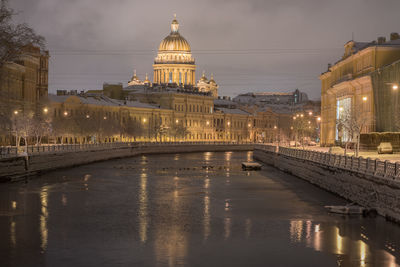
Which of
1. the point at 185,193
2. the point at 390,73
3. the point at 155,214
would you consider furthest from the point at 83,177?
the point at 390,73

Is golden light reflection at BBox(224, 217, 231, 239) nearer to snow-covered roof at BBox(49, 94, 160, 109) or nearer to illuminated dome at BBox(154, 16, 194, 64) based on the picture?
snow-covered roof at BBox(49, 94, 160, 109)

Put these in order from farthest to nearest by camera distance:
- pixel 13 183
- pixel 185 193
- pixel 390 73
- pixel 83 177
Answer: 1. pixel 390 73
2. pixel 83 177
3. pixel 13 183
4. pixel 185 193

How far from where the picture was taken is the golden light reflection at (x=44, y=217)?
81.8 feet

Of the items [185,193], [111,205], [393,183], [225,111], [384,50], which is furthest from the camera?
[225,111]

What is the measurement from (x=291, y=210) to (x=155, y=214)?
20.5 feet

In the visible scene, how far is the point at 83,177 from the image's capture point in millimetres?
50750

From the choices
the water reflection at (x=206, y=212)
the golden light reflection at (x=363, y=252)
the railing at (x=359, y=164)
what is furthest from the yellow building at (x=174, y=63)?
the golden light reflection at (x=363, y=252)

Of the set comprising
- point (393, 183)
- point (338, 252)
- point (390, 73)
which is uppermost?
point (390, 73)

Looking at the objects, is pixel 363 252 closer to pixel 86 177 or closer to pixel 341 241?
pixel 341 241

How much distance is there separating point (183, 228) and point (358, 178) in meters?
8.50

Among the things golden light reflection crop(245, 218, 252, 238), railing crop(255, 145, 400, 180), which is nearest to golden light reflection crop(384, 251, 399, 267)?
railing crop(255, 145, 400, 180)

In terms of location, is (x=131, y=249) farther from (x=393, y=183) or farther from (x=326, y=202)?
(x=326, y=202)

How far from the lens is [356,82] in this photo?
6662 cm

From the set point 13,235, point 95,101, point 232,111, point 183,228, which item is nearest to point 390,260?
point 183,228
